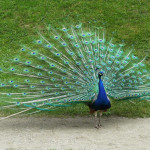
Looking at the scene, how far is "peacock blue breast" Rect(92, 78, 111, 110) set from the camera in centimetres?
469

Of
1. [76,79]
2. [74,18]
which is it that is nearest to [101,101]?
[76,79]

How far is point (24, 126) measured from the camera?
512 cm

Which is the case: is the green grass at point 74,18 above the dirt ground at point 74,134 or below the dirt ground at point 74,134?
above

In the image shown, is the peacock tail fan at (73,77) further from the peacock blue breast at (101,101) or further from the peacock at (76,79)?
the peacock blue breast at (101,101)

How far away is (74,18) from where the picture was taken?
29.6ft

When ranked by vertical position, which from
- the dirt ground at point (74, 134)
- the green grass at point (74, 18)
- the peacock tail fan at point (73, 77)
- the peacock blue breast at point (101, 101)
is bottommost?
the dirt ground at point (74, 134)

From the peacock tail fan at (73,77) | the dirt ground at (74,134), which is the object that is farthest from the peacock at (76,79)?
the dirt ground at (74,134)

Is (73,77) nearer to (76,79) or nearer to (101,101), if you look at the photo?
(76,79)

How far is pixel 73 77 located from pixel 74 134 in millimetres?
860

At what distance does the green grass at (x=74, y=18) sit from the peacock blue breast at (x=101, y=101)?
2856 mm

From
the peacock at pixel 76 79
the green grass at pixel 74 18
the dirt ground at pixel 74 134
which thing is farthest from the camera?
the green grass at pixel 74 18

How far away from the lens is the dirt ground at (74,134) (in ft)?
15.3

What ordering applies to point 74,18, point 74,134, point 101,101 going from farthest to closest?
point 74,18 → point 74,134 → point 101,101

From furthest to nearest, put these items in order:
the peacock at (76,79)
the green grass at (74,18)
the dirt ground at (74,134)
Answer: the green grass at (74,18) < the peacock at (76,79) < the dirt ground at (74,134)
